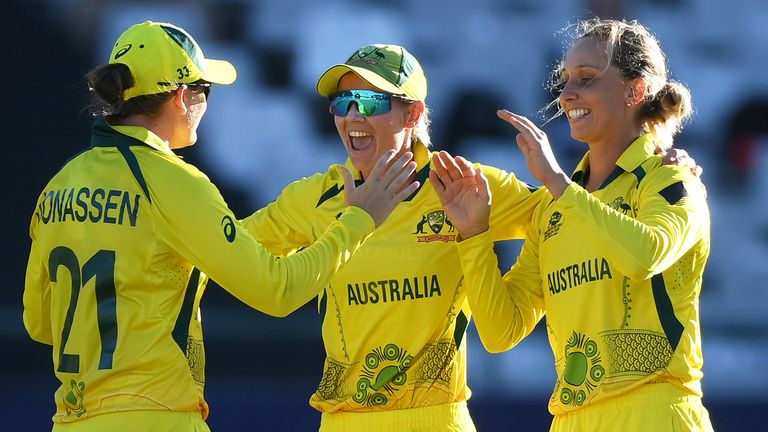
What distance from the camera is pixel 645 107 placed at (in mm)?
3850

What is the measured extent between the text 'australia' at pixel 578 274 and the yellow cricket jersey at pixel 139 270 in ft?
2.23

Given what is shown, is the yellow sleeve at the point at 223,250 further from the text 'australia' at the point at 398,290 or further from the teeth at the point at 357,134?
the teeth at the point at 357,134

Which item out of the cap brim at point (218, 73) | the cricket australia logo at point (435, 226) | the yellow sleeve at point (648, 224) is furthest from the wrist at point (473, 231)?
the cap brim at point (218, 73)

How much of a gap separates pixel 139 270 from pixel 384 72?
1085mm

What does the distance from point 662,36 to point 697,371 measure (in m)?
3.51

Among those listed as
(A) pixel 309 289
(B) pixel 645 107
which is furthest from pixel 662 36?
(A) pixel 309 289

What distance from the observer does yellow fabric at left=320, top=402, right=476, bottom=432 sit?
3.84 m

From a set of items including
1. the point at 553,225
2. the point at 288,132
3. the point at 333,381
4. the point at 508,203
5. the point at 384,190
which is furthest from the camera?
the point at 288,132

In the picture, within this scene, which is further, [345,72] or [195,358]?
[345,72]

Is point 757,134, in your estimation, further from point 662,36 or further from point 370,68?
point 370,68

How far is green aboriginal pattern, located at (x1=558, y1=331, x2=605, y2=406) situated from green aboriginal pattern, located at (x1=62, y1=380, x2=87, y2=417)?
1318 millimetres

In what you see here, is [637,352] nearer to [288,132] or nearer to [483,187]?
[483,187]

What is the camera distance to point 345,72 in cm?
402

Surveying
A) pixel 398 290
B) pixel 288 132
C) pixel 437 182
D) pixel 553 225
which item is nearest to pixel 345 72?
pixel 437 182
